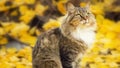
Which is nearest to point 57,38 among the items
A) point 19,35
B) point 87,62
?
point 87,62

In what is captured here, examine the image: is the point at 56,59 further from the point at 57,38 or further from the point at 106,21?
the point at 106,21

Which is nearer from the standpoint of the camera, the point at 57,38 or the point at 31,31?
the point at 57,38

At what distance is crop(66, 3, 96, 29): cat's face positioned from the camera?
20.5ft

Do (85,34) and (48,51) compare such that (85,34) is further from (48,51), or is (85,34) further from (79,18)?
(48,51)

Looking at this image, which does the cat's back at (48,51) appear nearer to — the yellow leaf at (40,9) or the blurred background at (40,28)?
the blurred background at (40,28)

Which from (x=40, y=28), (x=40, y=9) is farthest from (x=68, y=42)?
(x=40, y=9)

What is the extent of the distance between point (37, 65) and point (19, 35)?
2.54 m

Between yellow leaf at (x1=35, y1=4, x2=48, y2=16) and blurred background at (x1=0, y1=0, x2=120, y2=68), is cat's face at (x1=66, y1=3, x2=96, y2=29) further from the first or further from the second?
yellow leaf at (x1=35, y1=4, x2=48, y2=16)

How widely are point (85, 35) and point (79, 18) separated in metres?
0.23

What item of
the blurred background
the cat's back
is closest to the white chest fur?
the cat's back

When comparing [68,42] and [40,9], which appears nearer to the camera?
[68,42]

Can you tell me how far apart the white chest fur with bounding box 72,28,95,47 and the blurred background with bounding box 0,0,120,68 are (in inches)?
41.2

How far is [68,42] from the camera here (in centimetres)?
630

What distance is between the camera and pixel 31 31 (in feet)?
29.5
